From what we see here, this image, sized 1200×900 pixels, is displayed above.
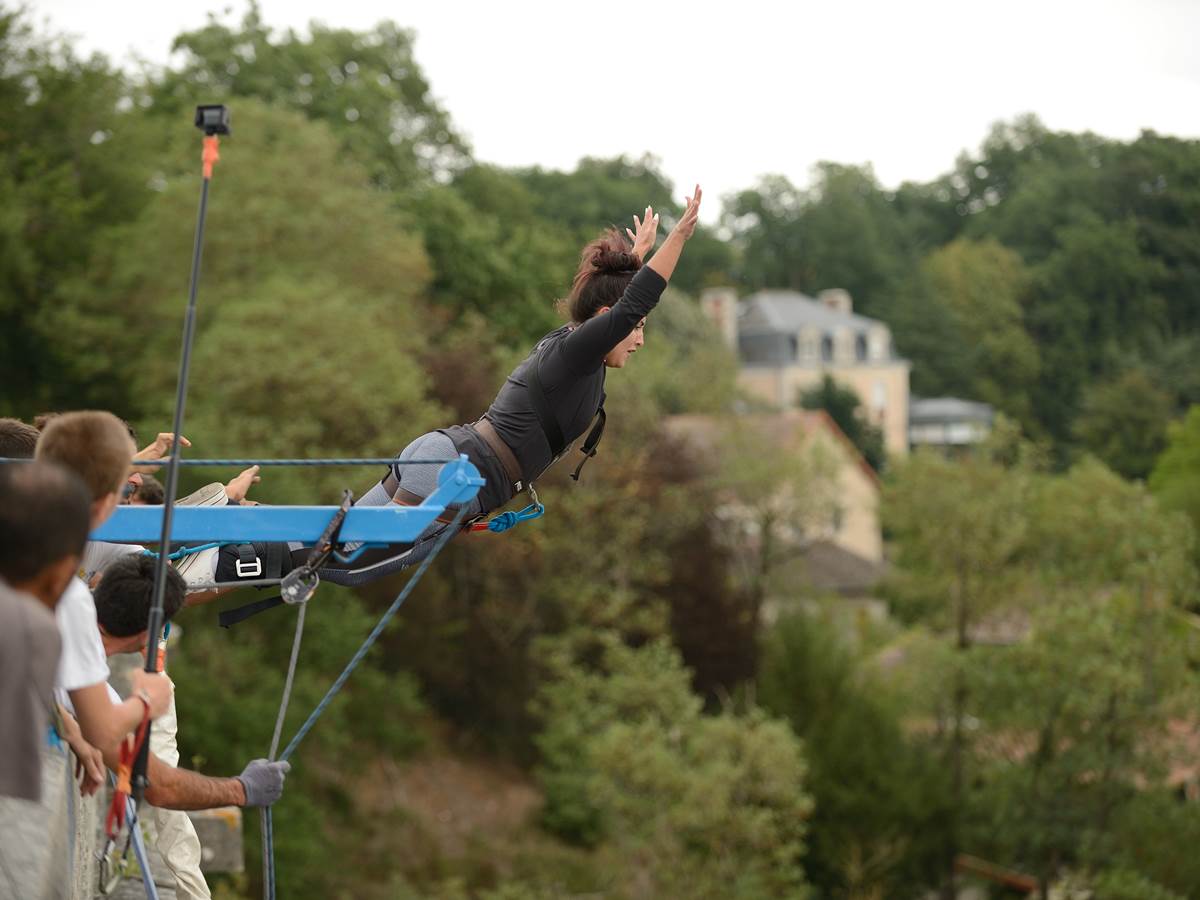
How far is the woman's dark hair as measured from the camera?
640cm

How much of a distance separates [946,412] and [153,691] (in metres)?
81.4

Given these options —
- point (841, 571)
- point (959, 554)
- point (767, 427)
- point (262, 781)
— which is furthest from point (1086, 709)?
point (262, 781)

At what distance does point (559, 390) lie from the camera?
6.37 metres

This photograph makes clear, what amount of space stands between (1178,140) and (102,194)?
4721 cm

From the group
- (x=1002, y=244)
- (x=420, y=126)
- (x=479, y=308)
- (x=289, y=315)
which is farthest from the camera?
(x=1002, y=244)

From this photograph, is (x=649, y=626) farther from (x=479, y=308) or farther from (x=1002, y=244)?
(x=1002, y=244)

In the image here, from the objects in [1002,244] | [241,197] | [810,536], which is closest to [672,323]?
[810,536]

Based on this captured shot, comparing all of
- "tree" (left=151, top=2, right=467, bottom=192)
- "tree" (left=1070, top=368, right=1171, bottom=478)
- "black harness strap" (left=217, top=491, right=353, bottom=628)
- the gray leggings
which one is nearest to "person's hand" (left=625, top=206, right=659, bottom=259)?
the gray leggings

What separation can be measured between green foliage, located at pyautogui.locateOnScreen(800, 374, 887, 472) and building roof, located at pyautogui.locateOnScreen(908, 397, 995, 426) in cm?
1027

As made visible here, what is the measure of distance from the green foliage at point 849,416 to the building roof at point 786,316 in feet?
23.0

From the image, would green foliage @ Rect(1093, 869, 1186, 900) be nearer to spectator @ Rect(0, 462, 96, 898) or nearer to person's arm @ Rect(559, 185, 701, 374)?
person's arm @ Rect(559, 185, 701, 374)

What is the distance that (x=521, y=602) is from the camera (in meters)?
38.4

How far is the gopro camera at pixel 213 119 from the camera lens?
476cm

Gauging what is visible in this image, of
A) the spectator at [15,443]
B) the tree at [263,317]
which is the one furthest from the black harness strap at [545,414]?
the tree at [263,317]
